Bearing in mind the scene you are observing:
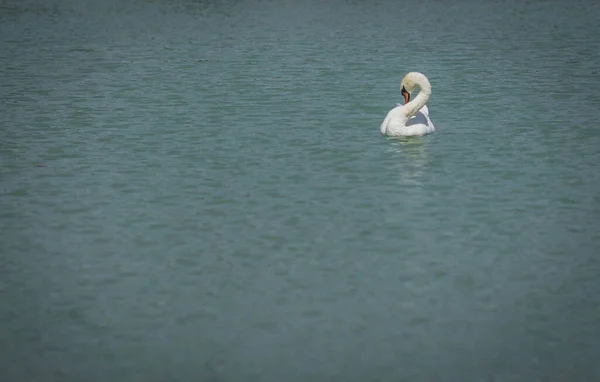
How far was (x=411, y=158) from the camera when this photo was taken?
51.6ft

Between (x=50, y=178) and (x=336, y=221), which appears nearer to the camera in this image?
(x=336, y=221)

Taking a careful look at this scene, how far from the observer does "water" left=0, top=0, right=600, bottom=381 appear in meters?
9.37

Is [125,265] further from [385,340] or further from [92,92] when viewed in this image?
[92,92]

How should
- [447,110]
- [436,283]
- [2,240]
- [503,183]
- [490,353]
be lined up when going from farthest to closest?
[447,110] → [503,183] → [2,240] → [436,283] → [490,353]

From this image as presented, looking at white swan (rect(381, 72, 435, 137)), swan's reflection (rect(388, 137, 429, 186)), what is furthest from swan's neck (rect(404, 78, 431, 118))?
swan's reflection (rect(388, 137, 429, 186))

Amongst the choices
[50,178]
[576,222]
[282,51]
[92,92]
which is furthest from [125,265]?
[282,51]

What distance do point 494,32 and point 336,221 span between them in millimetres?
16961

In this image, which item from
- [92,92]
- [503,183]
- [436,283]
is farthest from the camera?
[92,92]

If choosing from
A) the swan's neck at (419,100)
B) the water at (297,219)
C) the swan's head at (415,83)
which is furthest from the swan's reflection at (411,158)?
the swan's head at (415,83)

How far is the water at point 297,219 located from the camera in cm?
937

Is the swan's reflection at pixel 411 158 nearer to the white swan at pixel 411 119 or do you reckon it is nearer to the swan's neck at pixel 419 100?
the white swan at pixel 411 119

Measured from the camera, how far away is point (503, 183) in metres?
14.3

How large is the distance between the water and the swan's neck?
0.56 metres

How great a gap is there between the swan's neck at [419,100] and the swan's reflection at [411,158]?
51cm
